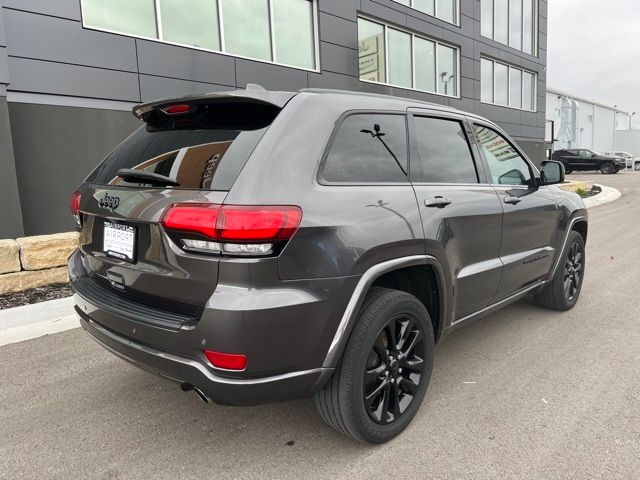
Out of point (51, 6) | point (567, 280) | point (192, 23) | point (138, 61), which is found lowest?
point (567, 280)

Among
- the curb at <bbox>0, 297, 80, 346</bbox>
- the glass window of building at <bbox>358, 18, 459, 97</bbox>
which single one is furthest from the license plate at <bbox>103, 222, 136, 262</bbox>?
the glass window of building at <bbox>358, 18, 459, 97</bbox>

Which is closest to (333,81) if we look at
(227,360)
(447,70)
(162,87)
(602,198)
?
(162,87)

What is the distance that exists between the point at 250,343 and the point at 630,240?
851cm

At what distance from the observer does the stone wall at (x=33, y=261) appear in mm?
5059

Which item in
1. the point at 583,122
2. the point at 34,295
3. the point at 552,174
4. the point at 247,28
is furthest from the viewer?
the point at 583,122

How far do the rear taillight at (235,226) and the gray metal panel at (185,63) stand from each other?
24.0 ft

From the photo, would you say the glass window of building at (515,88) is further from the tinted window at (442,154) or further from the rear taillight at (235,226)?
the rear taillight at (235,226)

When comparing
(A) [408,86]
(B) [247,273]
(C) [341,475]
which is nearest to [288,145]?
(B) [247,273]

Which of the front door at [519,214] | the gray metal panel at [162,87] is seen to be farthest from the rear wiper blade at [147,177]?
the gray metal panel at [162,87]

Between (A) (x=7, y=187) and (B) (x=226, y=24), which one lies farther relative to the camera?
(B) (x=226, y=24)

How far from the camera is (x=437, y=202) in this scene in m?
2.70

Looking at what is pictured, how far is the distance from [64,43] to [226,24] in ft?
10.4

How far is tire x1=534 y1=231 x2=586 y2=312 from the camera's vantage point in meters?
4.38

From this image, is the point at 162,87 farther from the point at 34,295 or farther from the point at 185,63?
the point at 34,295
